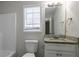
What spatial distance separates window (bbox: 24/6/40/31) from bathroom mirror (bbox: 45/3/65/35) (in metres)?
Answer: 0.17

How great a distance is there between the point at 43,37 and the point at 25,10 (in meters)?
0.62

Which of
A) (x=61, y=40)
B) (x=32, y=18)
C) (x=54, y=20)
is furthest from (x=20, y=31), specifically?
(x=61, y=40)

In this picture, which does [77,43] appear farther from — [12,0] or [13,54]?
[12,0]

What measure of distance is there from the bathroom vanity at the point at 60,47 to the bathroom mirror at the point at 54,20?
0.56 ft

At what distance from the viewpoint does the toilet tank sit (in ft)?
7.43

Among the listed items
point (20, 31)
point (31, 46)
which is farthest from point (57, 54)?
point (20, 31)

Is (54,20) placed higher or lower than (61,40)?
higher

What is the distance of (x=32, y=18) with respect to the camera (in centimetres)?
227

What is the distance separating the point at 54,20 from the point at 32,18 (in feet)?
1.38

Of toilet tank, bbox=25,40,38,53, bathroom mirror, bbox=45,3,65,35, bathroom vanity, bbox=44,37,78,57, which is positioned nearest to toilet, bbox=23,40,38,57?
toilet tank, bbox=25,40,38,53

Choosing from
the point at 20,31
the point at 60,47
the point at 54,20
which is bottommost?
the point at 60,47

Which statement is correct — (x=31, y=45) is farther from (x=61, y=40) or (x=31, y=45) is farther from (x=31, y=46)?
(x=61, y=40)

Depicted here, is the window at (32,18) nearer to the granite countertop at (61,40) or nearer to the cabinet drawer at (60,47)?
the granite countertop at (61,40)

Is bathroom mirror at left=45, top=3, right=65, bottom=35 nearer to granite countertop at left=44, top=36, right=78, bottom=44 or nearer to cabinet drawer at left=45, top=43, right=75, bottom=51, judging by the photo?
granite countertop at left=44, top=36, right=78, bottom=44
